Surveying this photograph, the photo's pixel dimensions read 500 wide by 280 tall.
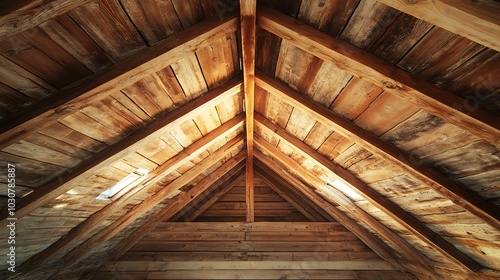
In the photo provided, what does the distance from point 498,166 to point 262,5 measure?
1.70 meters

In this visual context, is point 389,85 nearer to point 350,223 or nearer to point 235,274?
point 350,223

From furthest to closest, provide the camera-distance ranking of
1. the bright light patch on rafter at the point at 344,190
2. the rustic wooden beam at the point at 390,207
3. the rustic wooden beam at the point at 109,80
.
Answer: the bright light patch on rafter at the point at 344,190
the rustic wooden beam at the point at 390,207
the rustic wooden beam at the point at 109,80

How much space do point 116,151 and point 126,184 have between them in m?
1.05

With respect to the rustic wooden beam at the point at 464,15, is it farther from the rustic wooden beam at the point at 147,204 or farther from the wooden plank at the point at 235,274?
the wooden plank at the point at 235,274

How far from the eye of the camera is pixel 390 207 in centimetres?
247

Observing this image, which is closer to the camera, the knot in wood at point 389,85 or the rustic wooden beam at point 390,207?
the knot in wood at point 389,85

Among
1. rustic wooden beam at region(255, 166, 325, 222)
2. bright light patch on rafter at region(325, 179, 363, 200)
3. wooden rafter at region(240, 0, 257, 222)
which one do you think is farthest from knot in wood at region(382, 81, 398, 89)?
rustic wooden beam at region(255, 166, 325, 222)

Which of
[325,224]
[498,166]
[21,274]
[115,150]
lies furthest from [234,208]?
[498,166]

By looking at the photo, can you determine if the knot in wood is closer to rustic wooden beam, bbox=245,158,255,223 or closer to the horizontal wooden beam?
rustic wooden beam, bbox=245,158,255,223

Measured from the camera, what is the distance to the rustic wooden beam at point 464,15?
2.44ft

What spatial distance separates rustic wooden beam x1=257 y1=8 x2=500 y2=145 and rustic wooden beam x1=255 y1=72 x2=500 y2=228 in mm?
515

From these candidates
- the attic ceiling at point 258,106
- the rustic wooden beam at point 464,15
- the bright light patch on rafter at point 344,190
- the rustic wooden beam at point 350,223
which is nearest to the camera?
the rustic wooden beam at point 464,15

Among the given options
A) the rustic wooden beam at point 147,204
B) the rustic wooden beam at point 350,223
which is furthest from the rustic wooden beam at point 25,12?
the rustic wooden beam at point 350,223

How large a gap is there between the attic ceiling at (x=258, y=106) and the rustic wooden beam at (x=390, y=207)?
0.05ft
